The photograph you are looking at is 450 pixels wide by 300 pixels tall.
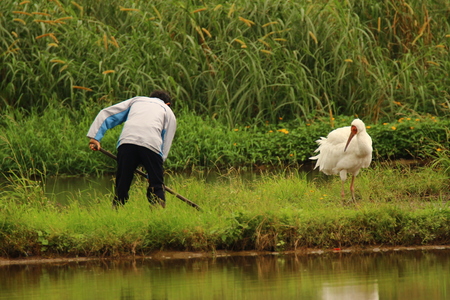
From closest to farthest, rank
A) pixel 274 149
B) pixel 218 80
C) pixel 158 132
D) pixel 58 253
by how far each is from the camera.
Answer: pixel 58 253
pixel 158 132
pixel 274 149
pixel 218 80

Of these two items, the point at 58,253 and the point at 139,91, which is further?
the point at 139,91

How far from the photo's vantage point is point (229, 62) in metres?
17.8

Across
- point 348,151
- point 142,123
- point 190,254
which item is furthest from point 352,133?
point 190,254

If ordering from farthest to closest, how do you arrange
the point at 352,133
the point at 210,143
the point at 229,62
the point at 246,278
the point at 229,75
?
the point at 229,62 < the point at 229,75 < the point at 210,143 < the point at 352,133 < the point at 246,278

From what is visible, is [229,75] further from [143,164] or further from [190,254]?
[190,254]

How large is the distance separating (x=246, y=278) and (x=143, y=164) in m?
2.54

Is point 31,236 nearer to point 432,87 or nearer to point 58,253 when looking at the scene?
point 58,253

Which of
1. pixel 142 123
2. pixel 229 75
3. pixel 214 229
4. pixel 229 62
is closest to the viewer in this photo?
pixel 214 229

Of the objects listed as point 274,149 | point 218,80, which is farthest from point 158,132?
point 218,80

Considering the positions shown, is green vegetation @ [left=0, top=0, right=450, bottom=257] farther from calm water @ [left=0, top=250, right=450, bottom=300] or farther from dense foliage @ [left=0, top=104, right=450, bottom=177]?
calm water @ [left=0, top=250, right=450, bottom=300]

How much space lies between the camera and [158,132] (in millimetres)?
9797

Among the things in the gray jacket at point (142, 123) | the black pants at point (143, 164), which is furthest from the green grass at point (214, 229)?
the gray jacket at point (142, 123)

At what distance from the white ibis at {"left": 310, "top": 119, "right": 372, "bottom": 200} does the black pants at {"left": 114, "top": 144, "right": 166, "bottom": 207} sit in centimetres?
267

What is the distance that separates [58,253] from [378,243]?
344cm
